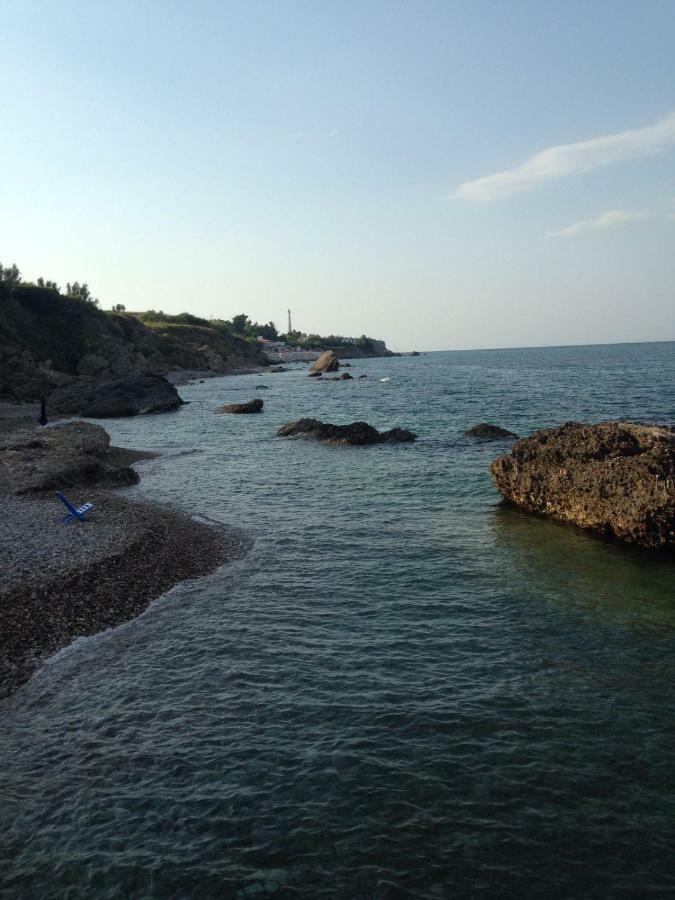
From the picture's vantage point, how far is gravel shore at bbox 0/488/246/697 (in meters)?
14.6

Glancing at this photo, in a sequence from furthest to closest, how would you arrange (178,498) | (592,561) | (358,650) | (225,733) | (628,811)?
(178,498) < (592,561) < (358,650) < (225,733) < (628,811)

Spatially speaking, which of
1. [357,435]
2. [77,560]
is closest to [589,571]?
Answer: [77,560]

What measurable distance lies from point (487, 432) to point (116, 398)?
4874 centimetres

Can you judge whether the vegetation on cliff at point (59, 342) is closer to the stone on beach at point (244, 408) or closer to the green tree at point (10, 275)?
the green tree at point (10, 275)

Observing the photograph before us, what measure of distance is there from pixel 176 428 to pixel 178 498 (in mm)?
31533

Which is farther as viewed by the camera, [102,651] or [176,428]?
[176,428]

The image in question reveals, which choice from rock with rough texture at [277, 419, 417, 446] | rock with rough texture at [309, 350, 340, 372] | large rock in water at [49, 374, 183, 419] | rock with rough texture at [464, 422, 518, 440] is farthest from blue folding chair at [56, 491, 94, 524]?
rock with rough texture at [309, 350, 340, 372]

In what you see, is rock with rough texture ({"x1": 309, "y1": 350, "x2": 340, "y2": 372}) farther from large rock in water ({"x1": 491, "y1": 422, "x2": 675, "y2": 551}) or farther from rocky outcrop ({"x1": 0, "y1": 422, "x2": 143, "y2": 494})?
large rock in water ({"x1": 491, "y1": 422, "x2": 675, "y2": 551})

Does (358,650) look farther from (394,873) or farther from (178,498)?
(178,498)

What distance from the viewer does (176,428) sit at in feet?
197

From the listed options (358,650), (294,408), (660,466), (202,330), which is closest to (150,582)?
(358,650)

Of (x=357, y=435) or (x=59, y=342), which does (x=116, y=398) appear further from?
(x=357, y=435)

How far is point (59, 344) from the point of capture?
4053 inches

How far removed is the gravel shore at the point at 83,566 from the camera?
47.9 feet
